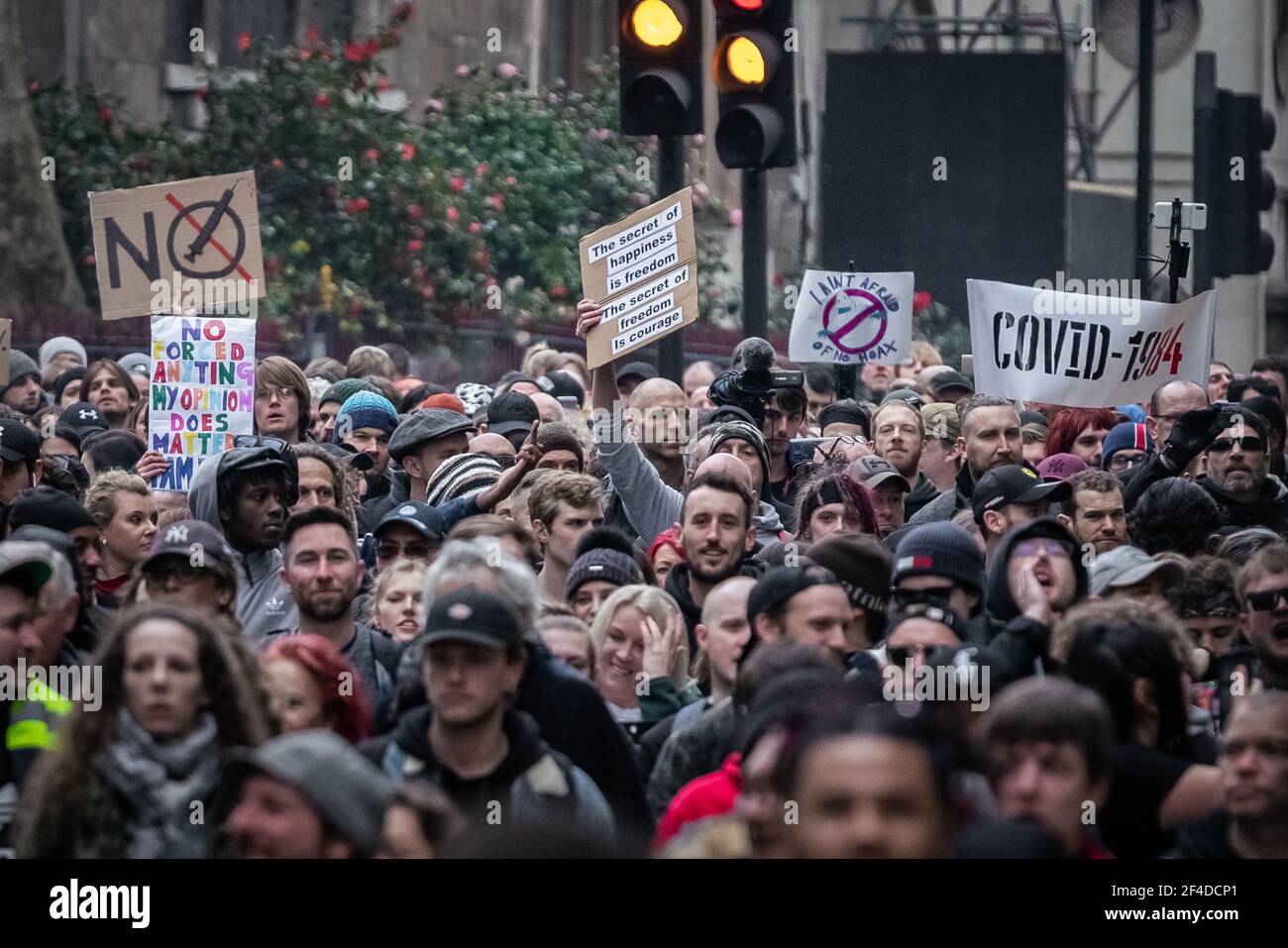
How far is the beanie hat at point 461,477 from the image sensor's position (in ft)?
29.3

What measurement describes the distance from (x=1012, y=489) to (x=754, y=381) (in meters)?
1.99

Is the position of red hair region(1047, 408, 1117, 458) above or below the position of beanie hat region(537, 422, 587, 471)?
above

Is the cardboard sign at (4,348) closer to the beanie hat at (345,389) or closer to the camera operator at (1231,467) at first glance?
the beanie hat at (345,389)

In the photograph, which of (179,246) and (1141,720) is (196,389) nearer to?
(179,246)

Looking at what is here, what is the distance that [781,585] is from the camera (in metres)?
6.14

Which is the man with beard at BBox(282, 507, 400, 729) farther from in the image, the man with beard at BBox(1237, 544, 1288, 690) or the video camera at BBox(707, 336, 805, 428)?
the video camera at BBox(707, 336, 805, 428)

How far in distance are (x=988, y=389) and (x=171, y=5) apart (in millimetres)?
13962

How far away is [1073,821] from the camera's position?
440 centimetres

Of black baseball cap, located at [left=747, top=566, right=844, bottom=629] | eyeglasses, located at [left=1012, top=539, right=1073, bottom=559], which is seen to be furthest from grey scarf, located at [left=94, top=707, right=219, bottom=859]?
eyeglasses, located at [left=1012, top=539, right=1073, bottom=559]

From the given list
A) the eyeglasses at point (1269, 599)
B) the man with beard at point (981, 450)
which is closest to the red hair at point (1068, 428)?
the man with beard at point (981, 450)

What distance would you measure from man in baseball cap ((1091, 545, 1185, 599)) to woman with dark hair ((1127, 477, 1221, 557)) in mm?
858

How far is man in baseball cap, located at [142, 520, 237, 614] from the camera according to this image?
22.1 feet
